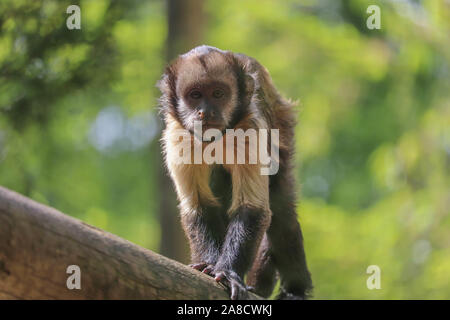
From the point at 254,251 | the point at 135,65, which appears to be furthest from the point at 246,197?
the point at 135,65

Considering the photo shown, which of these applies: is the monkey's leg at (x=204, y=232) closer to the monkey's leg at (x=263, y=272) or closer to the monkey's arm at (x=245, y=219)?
the monkey's arm at (x=245, y=219)

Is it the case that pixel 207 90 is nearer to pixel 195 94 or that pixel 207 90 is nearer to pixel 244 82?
pixel 195 94

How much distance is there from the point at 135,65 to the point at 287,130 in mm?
4118

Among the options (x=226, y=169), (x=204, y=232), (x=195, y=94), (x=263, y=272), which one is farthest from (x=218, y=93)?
(x=263, y=272)

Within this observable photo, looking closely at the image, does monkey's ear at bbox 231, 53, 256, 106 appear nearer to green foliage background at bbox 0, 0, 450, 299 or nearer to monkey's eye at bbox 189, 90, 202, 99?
monkey's eye at bbox 189, 90, 202, 99

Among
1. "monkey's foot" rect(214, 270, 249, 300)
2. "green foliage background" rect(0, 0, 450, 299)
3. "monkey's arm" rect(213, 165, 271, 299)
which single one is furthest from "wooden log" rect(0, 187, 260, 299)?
"green foliage background" rect(0, 0, 450, 299)

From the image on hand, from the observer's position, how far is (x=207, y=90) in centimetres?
612

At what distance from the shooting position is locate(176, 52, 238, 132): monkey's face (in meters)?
6.02

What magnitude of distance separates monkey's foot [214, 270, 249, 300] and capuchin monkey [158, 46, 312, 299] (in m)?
0.02

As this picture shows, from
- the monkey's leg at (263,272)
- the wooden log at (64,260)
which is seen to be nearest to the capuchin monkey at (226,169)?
the monkey's leg at (263,272)

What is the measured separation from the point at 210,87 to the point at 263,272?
271cm

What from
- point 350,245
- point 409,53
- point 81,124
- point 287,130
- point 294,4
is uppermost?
point 294,4

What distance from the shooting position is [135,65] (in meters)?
10.3

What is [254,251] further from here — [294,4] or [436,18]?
[294,4]
